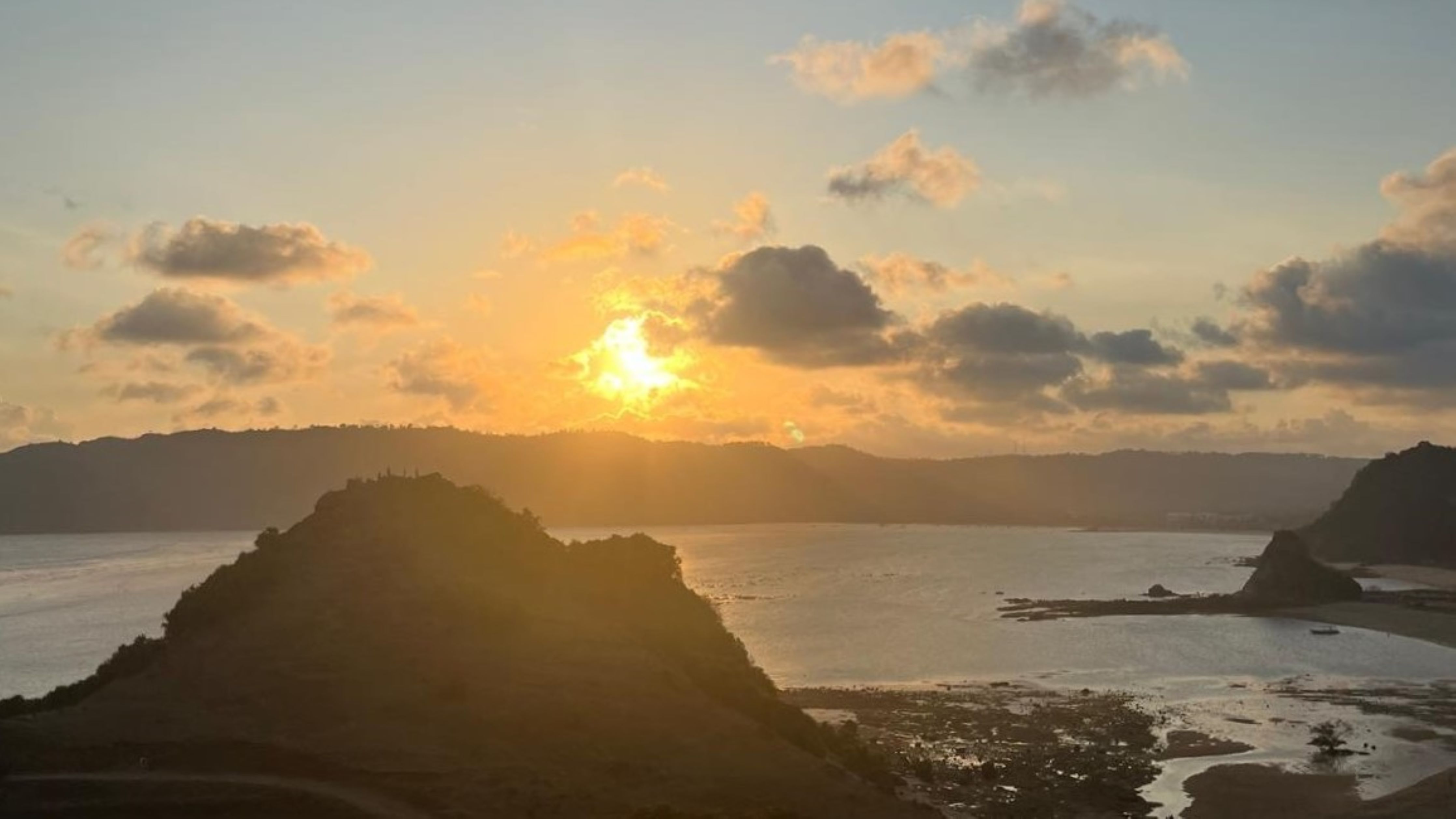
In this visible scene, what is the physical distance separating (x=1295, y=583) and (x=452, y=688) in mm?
152994

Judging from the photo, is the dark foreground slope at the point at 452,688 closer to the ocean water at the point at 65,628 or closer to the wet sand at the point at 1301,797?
the wet sand at the point at 1301,797

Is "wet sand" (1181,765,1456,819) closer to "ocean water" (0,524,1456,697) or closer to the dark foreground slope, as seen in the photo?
the dark foreground slope

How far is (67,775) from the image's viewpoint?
1783 inches

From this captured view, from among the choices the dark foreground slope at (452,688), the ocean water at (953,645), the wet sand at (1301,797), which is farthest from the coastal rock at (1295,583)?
the dark foreground slope at (452,688)

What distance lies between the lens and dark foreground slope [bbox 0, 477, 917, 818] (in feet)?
158

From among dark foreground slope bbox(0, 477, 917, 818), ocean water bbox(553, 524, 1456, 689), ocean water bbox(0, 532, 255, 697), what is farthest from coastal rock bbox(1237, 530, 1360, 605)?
ocean water bbox(0, 532, 255, 697)

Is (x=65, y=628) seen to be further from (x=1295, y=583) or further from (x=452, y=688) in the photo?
(x=1295, y=583)

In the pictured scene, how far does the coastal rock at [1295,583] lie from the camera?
17375 cm

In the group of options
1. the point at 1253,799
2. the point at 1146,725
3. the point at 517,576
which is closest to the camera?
the point at 1253,799

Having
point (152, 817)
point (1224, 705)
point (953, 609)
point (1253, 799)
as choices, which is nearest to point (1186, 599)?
point (953, 609)

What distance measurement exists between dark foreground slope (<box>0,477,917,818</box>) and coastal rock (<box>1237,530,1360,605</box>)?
122972mm

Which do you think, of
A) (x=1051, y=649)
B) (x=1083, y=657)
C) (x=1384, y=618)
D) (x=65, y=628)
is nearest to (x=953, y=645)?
(x=1051, y=649)

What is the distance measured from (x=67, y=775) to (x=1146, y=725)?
70527 millimetres

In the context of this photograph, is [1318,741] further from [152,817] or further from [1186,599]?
[1186,599]
